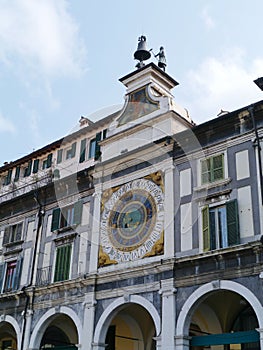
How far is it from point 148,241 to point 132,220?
152 centimetres

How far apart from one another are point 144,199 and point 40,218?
718 centimetres

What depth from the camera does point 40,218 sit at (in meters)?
26.8

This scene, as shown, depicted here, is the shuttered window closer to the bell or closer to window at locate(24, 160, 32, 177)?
window at locate(24, 160, 32, 177)

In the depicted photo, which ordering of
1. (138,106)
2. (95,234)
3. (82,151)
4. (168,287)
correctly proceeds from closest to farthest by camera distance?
(168,287) → (95,234) → (138,106) → (82,151)

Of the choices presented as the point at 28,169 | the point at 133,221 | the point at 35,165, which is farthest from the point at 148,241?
the point at 28,169

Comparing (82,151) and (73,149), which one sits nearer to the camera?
(82,151)

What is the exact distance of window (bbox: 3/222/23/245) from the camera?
90.7ft

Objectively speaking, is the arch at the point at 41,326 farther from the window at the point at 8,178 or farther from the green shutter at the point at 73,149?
the window at the point at 8,178

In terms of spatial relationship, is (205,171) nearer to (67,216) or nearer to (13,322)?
(67,216)

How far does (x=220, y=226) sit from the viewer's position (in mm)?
19078

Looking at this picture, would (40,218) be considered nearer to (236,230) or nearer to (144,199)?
(144,199)

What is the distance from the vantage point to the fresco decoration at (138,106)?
78.1 feet

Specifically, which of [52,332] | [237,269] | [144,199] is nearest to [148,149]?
[144,199]

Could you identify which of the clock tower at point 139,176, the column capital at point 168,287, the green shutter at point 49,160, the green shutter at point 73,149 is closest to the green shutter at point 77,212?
the clock tower at point 139,176
